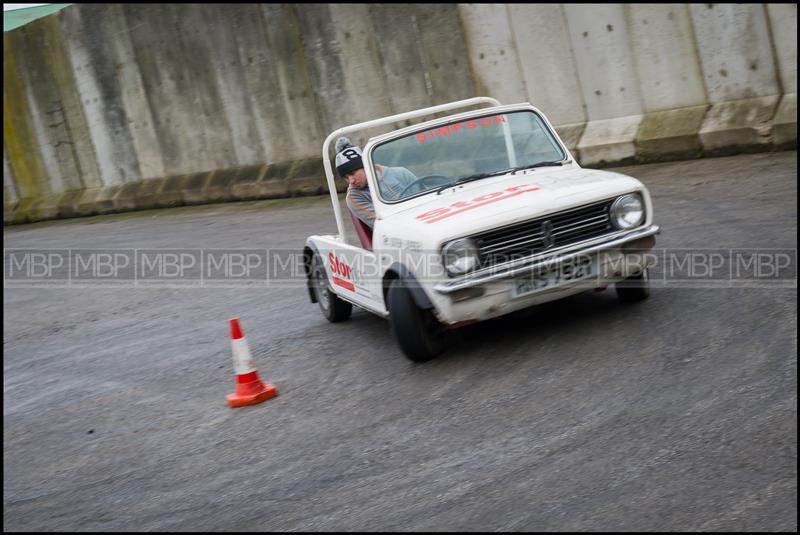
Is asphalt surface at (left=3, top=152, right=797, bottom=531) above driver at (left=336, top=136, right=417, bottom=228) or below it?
below

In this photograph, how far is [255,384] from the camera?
660cm

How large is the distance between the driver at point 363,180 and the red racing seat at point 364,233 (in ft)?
0.20

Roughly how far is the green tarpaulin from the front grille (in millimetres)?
19126

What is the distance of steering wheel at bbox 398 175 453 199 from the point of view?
7297mm

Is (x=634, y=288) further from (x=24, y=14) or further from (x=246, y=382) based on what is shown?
(x=24, y=14)

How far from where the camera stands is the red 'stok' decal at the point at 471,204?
6.49 metres

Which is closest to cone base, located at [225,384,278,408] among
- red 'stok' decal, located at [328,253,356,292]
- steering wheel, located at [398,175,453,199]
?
red 'stok' decal, located at [328,253,356,292]

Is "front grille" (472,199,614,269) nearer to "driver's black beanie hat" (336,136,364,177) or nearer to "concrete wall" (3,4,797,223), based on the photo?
"driver's black beanie hat" (336,136,364,177)

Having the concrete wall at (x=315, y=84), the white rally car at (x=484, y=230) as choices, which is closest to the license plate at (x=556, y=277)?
the white rally car at (x=484, y=230)

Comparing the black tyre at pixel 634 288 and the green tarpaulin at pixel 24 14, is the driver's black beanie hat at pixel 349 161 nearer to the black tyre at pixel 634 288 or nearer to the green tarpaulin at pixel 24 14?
the black tyre at pixel 634 288

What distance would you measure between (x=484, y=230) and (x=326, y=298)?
2.66m

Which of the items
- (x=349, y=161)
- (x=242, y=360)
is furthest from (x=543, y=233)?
(x=242, y=360)

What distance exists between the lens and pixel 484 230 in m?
6.21

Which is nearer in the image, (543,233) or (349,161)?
(543,233)
